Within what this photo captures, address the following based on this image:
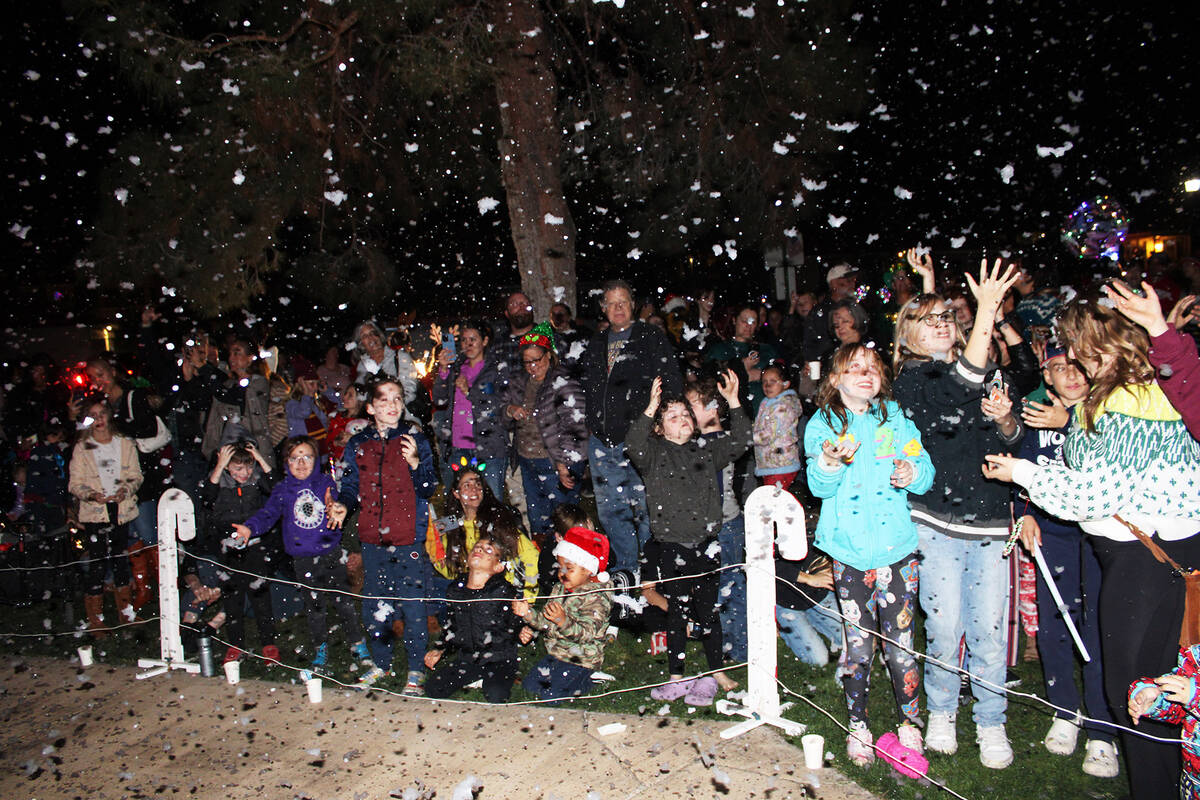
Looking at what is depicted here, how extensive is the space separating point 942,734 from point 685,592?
1.40 m

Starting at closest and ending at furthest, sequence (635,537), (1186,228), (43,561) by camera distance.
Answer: (635,537) → (43,561) → (1186,228)

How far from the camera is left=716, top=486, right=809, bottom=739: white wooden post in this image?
147 inches

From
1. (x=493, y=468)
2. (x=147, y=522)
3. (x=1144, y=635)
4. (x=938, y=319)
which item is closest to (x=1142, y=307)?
(x=938, y=319)

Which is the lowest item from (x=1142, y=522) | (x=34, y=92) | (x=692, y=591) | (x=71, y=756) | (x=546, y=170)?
(x=71, y=756)

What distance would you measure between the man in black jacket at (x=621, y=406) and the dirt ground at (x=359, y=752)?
4.91 feet

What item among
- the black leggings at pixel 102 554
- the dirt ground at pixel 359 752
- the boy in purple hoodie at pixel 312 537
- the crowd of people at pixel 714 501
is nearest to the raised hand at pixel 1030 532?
the crowd of people at pixel 714 501

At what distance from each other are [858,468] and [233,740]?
329 centimetres

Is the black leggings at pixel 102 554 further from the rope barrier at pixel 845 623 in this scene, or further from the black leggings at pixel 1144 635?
the black leggings at pixel 1144 635

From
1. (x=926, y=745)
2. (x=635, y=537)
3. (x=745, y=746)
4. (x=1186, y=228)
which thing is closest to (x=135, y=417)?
(x=635, y=537)

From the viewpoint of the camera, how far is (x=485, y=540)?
4.72 m

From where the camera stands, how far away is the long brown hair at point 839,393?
364cm

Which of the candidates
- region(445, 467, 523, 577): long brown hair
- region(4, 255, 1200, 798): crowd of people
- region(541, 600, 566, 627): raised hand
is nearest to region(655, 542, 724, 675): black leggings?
region(4, 255, 1200, 798): crowd of people

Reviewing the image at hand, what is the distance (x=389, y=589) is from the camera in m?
4.88

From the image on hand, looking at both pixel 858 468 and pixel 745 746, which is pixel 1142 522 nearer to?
pixel 858 468
